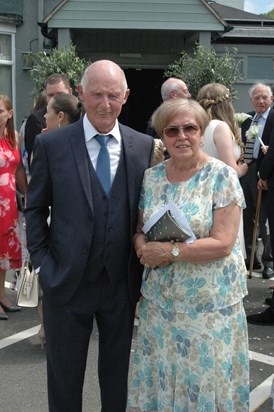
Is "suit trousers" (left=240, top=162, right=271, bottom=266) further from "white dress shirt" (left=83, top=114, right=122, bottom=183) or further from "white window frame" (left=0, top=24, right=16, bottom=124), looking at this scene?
"white window frame" (left=0, top=24, right=16, bottom=124)

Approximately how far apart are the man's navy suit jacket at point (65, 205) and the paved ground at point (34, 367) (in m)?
1.25

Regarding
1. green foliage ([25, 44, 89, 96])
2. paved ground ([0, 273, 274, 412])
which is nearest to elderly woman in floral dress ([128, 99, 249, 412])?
paved ground ([0, 273, 274, 412])

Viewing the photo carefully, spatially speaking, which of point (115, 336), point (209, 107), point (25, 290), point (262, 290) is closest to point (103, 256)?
point (115, 336)

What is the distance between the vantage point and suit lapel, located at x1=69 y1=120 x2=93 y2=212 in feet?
8.54

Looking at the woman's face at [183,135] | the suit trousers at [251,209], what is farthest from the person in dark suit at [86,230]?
the suit trousers at [251,209]

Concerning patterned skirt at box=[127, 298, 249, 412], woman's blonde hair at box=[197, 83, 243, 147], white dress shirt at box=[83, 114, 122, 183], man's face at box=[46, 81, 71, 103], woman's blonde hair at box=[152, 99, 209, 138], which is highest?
man's face at box=[46, 81, 71, 103]

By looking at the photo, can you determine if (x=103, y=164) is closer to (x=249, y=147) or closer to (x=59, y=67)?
(x=249, y=147)

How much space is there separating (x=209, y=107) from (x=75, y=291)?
7.32 feet

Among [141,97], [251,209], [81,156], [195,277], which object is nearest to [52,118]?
[81,156]

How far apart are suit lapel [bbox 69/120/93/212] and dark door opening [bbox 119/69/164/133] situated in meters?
14.9

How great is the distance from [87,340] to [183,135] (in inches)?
45.0

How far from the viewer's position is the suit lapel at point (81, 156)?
260 cm

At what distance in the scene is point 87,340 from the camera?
286cm

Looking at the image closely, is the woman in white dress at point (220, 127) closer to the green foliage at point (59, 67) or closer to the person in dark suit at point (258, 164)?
the person in dark suit at point (258, 164)
